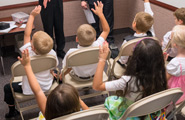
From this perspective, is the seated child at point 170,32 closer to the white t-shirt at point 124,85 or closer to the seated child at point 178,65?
the seated child at point 178,65

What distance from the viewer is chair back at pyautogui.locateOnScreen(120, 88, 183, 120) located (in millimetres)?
1297

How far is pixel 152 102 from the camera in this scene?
133cm

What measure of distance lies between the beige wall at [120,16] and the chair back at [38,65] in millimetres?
1987

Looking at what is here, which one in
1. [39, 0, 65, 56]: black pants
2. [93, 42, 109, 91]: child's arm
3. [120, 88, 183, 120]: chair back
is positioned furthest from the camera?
[39, 0, 65, 56]: black pants

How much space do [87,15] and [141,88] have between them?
2406mm

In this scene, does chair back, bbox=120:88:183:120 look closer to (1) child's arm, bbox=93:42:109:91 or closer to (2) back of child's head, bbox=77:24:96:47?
(1) child's arm, bbox=93:42:109:91

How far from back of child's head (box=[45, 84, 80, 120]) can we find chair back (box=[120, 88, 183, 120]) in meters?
0.35

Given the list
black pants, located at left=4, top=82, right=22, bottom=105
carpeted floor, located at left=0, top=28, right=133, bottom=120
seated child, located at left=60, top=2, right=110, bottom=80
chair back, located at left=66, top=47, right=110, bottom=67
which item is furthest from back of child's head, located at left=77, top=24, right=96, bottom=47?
carpeted floor, located at left=0, top=28, right=133, bottom=120

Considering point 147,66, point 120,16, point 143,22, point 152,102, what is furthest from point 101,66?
point 120,16

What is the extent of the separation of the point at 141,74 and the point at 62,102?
0.57 metres

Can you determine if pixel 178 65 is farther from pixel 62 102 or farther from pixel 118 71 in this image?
pixel 62 102

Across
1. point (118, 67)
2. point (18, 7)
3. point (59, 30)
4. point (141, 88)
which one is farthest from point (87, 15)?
point (141, 88)

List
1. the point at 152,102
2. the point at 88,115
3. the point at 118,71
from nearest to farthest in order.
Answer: the point at 88,115, the point at 152,102, the point at 118,71

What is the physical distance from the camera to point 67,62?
190 centimetres
